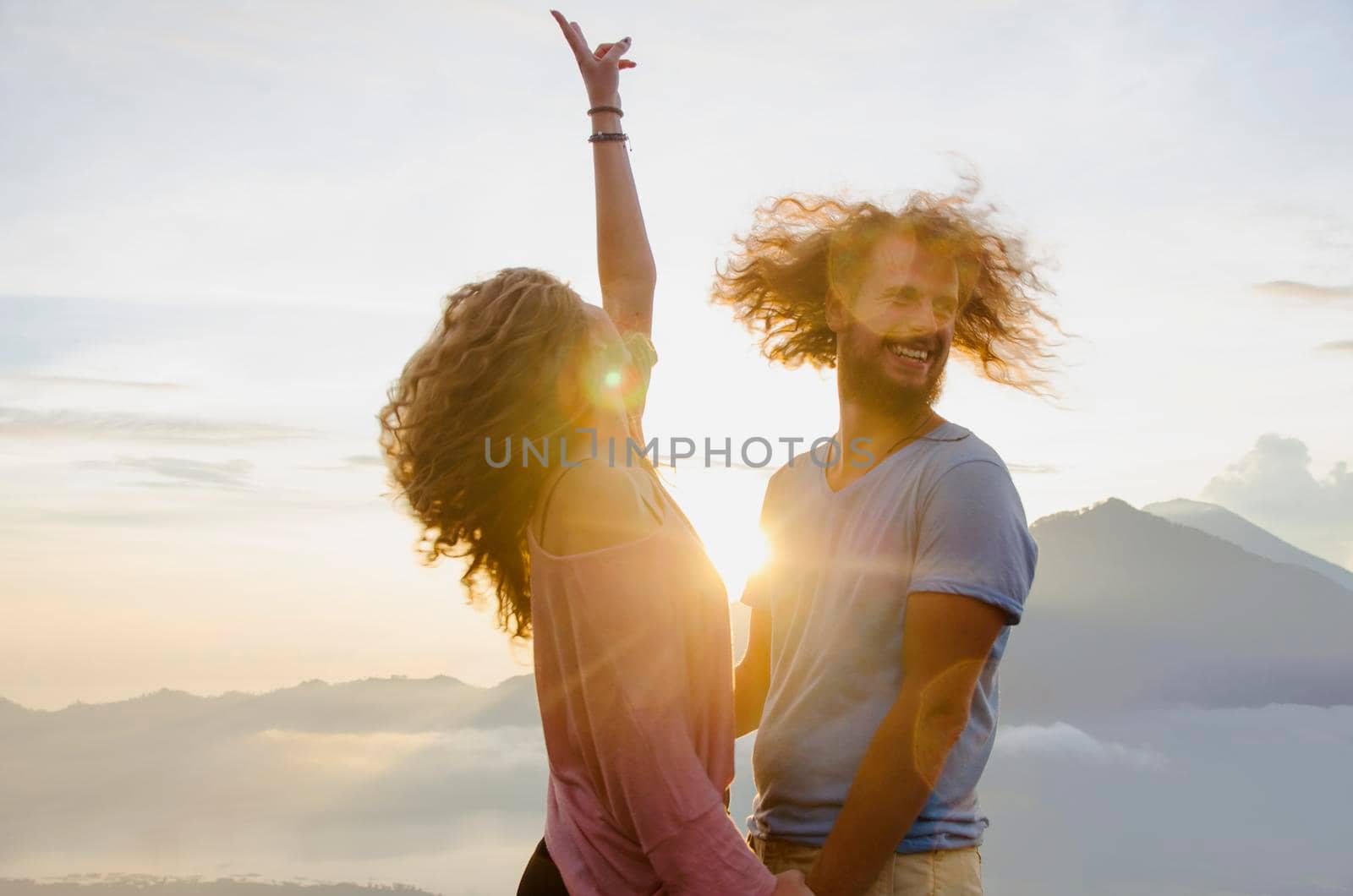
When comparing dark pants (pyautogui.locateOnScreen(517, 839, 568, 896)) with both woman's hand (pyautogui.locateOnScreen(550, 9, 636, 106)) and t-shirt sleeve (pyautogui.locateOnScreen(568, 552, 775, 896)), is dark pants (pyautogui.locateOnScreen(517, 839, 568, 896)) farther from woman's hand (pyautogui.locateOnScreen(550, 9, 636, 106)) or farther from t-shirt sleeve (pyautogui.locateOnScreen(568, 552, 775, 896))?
woman's hand (pyautogui.locateOnScreen(550, 9, 636, 106))

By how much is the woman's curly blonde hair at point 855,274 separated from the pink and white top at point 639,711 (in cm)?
179

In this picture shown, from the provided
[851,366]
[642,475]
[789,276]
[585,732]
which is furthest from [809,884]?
[789,276]

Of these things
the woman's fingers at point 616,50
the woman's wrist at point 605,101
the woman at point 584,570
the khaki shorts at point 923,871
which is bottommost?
the khaki shorts at point 923,871

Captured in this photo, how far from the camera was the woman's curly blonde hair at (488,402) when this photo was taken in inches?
91.7

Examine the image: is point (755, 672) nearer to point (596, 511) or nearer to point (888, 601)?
point (888, 601)

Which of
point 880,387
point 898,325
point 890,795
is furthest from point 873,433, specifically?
point 890,795

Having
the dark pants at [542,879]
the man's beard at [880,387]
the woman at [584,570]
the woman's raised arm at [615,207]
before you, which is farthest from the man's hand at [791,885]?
the woman's raised arm at [615,207]

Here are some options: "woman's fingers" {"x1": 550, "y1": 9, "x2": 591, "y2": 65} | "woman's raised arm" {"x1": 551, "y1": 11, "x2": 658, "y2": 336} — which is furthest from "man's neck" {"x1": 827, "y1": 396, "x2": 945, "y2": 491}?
"woman's fingers" {"x1": 550, "y1": 9, "x2": 591, "y2": 65}

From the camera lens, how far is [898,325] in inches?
129

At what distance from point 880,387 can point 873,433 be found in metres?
0.15

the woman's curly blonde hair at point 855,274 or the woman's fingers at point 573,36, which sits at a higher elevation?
the woman's fingers at point 573,36

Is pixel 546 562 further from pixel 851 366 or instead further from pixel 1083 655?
pixel 1083 655

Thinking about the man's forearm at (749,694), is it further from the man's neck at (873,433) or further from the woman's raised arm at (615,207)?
the woman's raised arm at (615,207)

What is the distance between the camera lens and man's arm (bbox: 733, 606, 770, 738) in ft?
11.2
